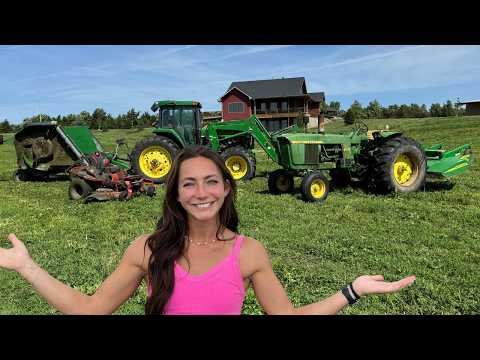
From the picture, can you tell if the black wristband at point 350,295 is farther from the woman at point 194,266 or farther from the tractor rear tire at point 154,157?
the tractor rear tire at point 154,157

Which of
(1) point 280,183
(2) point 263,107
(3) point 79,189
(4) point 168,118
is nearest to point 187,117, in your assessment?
(4) point 168,118

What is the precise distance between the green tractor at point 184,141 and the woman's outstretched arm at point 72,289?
9041mm

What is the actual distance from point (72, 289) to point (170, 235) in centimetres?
33

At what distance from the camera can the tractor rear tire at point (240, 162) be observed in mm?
10578

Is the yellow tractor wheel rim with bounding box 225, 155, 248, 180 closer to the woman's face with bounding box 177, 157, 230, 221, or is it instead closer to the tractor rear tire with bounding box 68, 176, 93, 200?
the tractor rear tire with bounding box 68, 176, 93, 200

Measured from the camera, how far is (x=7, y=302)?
3.44 meters

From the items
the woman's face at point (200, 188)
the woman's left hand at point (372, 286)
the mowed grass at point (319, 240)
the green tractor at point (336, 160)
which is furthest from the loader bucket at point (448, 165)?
the woman's face at point (200, 188)

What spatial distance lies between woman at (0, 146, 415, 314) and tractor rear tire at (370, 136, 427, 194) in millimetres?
6870
